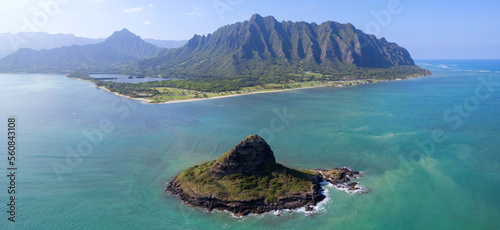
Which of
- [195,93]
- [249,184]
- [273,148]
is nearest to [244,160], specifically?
[249,184]

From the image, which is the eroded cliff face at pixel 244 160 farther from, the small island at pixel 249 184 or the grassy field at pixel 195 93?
the grassy field at pixel 195 93

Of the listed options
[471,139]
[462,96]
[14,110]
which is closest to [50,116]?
[14,110]

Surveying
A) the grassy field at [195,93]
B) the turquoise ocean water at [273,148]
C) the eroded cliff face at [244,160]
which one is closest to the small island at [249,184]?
the eroded cliff face at [244,160]

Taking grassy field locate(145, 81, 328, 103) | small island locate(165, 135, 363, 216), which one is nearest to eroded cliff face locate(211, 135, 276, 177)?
small island locate(165, 135, 363, 216)

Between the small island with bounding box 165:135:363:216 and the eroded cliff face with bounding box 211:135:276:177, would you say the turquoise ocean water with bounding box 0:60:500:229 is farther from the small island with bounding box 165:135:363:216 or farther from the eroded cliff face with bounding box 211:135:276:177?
the eroded cliff face with bounding box 211:135:276:177

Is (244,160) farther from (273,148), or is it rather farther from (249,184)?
(273,148)
